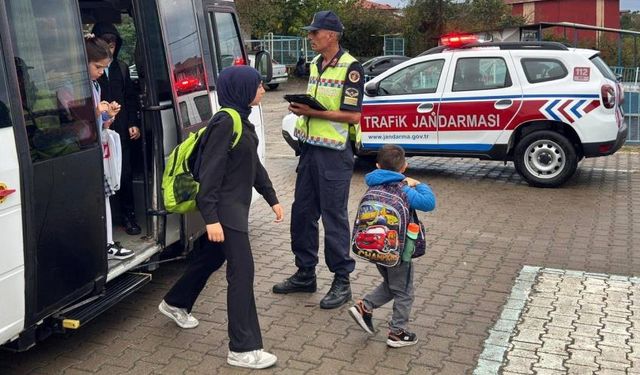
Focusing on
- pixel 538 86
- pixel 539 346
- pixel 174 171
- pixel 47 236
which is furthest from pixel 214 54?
pixel 538 86

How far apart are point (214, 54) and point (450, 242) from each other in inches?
112

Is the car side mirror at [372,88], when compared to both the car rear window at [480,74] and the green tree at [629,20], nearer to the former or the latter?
the car rear window at [480,74]

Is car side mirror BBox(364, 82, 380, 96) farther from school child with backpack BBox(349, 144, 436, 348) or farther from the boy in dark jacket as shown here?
school child with backpack BBox(349, 144, 436, 348)

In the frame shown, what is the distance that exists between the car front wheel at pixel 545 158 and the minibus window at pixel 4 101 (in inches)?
283

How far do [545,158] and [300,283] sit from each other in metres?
5.01

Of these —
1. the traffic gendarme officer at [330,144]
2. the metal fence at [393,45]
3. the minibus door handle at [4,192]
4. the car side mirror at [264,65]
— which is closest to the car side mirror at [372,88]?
the car side mirror at [264,65]

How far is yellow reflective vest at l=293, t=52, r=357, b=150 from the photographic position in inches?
209

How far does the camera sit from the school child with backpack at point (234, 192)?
421 cm

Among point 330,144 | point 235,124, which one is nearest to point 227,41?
point 330,144

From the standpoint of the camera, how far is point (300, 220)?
5.55 m

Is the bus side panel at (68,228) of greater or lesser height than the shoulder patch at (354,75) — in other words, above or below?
below

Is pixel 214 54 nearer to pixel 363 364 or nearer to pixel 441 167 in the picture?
pixel 363 364

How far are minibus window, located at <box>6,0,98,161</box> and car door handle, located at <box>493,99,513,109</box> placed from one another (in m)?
6.30

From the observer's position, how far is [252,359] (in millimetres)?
4414
